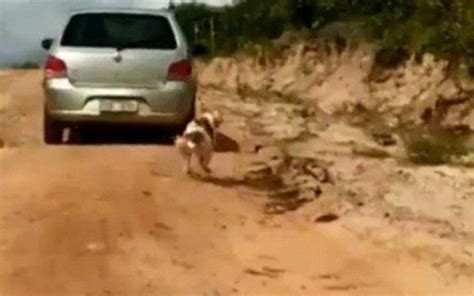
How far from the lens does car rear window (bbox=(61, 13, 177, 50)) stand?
1536 cm

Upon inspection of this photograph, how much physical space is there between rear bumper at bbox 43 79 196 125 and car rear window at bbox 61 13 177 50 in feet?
1.67

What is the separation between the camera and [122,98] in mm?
15328

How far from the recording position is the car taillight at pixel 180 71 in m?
15.2

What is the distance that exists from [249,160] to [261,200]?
9.79 feet

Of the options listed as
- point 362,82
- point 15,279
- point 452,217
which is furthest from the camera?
point 362,82

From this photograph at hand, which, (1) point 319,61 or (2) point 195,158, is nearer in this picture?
(2) point 195,158

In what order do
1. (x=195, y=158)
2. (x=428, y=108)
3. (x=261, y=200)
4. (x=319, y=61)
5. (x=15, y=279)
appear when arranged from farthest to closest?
(x=319, y=61) → (x=428, y=108) → (x=195, y=158) → (x=261, y=200) → (x=15, y=279)

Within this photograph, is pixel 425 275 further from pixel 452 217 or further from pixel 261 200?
pixel 261 200

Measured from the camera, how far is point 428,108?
24188 millimetres

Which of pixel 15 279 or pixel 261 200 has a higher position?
pixel 15 279

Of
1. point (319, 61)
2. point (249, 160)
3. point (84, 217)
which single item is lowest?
point (319, 61)

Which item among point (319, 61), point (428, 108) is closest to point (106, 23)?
point (428, 108)

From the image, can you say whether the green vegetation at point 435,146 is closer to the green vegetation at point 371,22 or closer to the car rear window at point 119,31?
the green vegetation at point 371,22

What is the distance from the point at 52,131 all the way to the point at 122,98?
1.26 m
